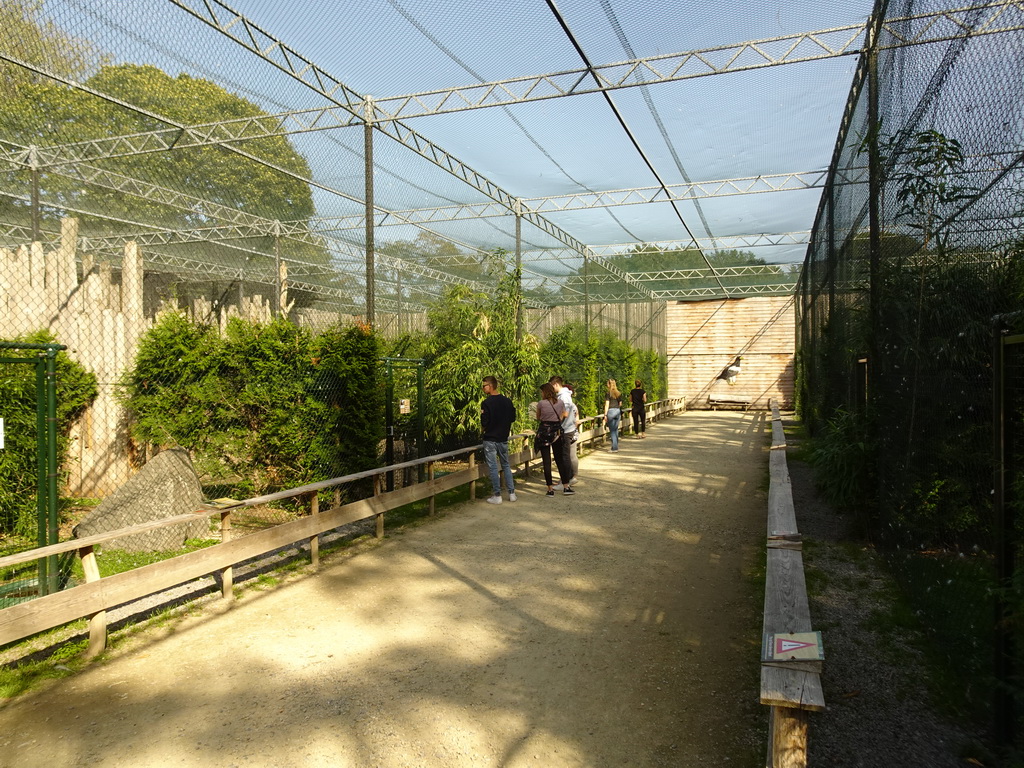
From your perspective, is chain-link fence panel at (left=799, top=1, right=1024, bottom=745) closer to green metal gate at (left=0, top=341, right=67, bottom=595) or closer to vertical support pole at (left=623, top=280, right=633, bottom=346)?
green metal gate at (left=0, top=341, right=67, bottom=595)

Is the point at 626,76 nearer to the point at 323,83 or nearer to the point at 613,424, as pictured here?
the point at 323,83

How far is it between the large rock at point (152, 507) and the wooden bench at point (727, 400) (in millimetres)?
29624

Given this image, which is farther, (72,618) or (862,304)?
(862,304)

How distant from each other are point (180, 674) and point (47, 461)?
2.07 metres

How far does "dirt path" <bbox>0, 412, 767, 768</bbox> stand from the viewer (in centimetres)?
332

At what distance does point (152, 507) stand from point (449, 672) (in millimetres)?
3963

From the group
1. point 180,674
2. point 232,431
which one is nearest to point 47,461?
point 180,674

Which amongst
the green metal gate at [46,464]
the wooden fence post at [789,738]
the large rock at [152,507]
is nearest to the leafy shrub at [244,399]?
the large rock at [152,507]

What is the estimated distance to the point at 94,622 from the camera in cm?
449

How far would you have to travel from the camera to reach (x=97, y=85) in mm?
9211

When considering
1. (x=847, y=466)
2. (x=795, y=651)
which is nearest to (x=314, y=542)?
(x=795, y=651)

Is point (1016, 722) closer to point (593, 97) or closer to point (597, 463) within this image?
point (593, 97)

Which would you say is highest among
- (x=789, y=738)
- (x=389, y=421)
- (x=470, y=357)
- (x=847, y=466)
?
(x=470, y=357)

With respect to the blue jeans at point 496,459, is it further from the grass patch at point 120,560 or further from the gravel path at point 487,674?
the grass patch at point 120,560
